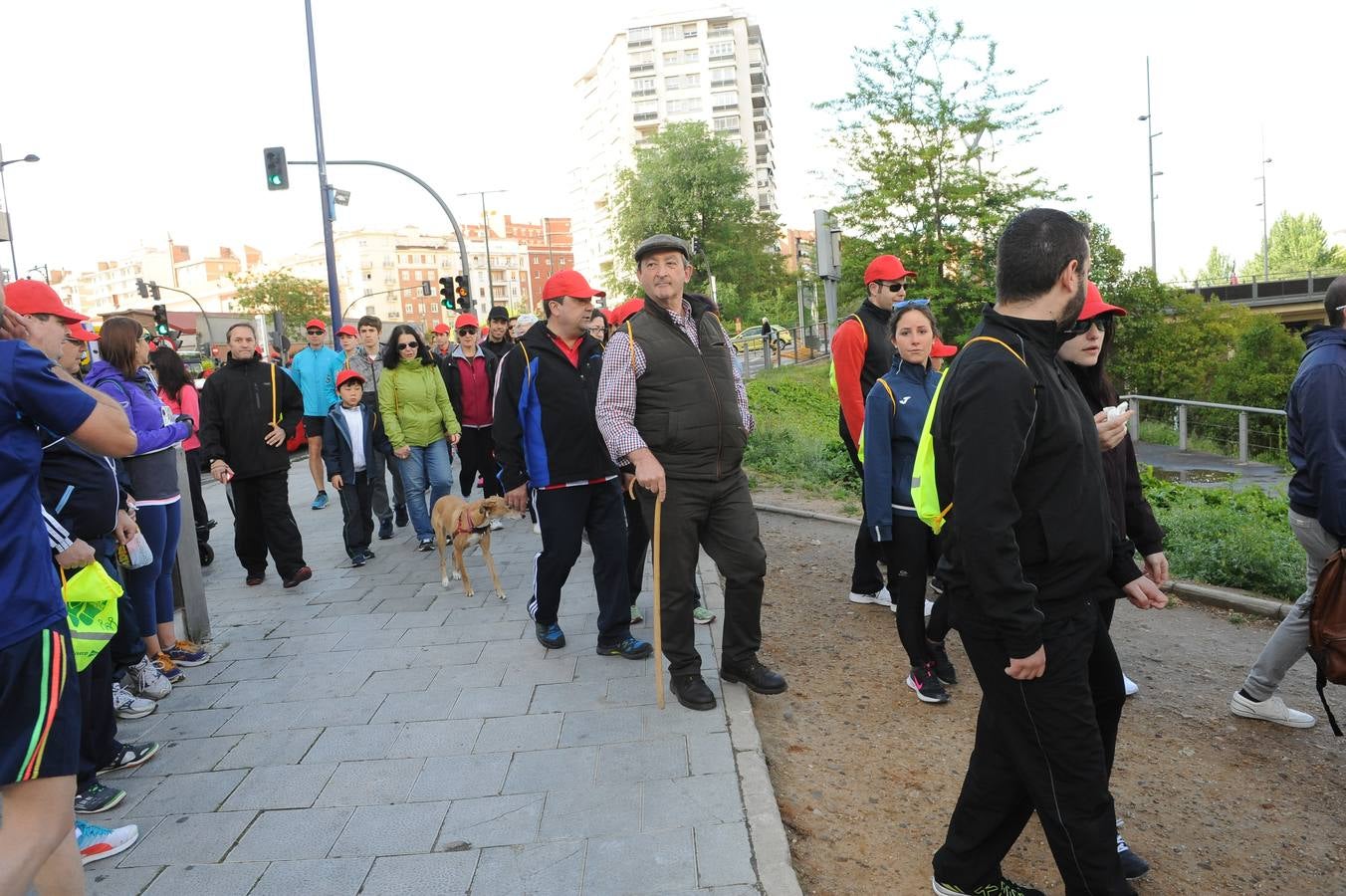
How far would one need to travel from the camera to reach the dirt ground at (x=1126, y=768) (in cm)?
331

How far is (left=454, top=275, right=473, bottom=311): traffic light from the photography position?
864 inches

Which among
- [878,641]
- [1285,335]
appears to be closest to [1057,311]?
[878,641]

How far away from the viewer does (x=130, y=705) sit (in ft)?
15.9

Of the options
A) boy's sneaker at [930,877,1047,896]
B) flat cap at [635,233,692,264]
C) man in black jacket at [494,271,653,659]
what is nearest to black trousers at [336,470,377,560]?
man in black jacket at [494,271,653,659]

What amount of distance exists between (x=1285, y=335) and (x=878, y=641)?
93.3 feet

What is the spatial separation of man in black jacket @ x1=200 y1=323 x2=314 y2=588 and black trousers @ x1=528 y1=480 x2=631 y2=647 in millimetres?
3073

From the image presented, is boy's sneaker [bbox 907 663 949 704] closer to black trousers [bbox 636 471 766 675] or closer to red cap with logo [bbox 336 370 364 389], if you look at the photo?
black trousers [bbox 636 471 766 675]

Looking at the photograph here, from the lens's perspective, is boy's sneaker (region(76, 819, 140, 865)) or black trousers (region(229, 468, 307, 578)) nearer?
boy's sneaker (region(76, 819, 140, 865))

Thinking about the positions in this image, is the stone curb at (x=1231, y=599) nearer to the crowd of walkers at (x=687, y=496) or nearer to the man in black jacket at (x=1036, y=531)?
the crowd of walkers at (x=687, y=496)

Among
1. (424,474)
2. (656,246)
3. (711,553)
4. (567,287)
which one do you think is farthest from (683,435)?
(424,474)

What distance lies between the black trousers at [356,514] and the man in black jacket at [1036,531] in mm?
6627

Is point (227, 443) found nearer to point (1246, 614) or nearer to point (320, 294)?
point (1246, 614)

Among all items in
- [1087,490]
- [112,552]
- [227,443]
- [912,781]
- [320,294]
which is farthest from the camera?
[320,294]

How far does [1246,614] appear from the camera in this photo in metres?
6.30
